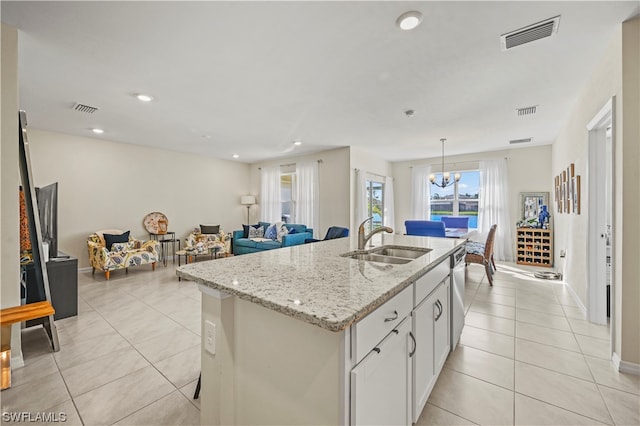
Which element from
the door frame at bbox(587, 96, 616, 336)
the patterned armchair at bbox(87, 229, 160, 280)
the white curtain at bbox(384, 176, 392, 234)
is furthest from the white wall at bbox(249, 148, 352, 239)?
the door frame at bbox(587, 96, 616, 336)

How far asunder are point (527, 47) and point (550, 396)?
2586 mm

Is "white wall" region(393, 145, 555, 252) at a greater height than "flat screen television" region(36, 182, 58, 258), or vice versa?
"white wall" region(393, 145, 555, 252)

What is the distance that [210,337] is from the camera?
4.14 feet

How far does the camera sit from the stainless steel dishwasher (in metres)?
2.08

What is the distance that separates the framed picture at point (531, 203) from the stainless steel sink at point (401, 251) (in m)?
5.19

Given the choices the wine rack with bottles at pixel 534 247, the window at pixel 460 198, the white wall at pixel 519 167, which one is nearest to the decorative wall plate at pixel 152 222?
the window at pixel 460 198

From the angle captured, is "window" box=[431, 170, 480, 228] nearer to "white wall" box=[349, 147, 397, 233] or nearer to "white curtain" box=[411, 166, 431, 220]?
"white curtain" box=[411, 166, 431, 220]

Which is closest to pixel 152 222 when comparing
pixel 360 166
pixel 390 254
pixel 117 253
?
pixel 117 253

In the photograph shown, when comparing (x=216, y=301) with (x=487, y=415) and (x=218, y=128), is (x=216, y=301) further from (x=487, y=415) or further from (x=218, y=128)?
(x=218, y=128)

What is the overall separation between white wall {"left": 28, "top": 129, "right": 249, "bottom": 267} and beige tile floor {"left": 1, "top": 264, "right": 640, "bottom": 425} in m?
2.61

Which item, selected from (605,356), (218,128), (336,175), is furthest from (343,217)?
(605,356)

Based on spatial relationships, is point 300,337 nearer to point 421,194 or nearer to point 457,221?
point 457,221

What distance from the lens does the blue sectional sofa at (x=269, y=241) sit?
561cm

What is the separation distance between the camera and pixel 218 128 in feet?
14.8
